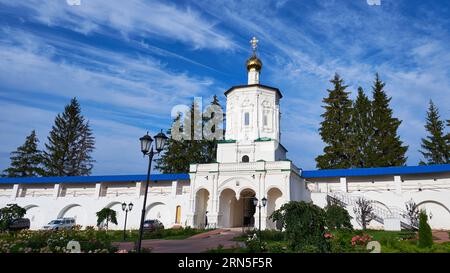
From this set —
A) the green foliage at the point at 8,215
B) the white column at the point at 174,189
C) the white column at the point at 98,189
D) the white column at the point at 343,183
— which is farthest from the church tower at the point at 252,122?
the green foliage at the point at 8,215

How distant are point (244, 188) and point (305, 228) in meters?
16.7

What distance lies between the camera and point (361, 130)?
36.4 metres

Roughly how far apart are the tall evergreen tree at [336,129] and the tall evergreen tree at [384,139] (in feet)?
8.70

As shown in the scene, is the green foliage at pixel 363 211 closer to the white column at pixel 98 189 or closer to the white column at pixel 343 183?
the white column at pixel 343 183

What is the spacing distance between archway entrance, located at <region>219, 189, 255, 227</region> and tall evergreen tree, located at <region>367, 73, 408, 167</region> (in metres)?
13.9

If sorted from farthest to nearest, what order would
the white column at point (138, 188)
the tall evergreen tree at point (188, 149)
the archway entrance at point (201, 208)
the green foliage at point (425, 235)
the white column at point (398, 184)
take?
the tall evergreen tree at point (188, 149)
the white column at point (138, 188)
the archway entrance at point (201, 208)
the white column at point (398, 184)
the green foliage at point (425, 235)

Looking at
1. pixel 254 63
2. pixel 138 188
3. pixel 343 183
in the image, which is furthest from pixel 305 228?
pixel 138 188

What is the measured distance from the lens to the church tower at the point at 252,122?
92.7 ft

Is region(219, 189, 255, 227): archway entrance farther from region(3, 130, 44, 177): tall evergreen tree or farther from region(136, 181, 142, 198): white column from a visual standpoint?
region(3, 130, 44, 177): tall evergreen tree

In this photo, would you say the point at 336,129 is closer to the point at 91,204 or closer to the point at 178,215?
the point at 178,215

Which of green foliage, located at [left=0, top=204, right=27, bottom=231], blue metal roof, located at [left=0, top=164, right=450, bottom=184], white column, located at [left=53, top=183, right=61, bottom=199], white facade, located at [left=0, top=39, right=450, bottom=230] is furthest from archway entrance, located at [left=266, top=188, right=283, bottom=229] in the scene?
white column, located at [left=53, top=183, right=61, bottom=199]

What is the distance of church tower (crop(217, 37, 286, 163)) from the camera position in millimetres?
28266
